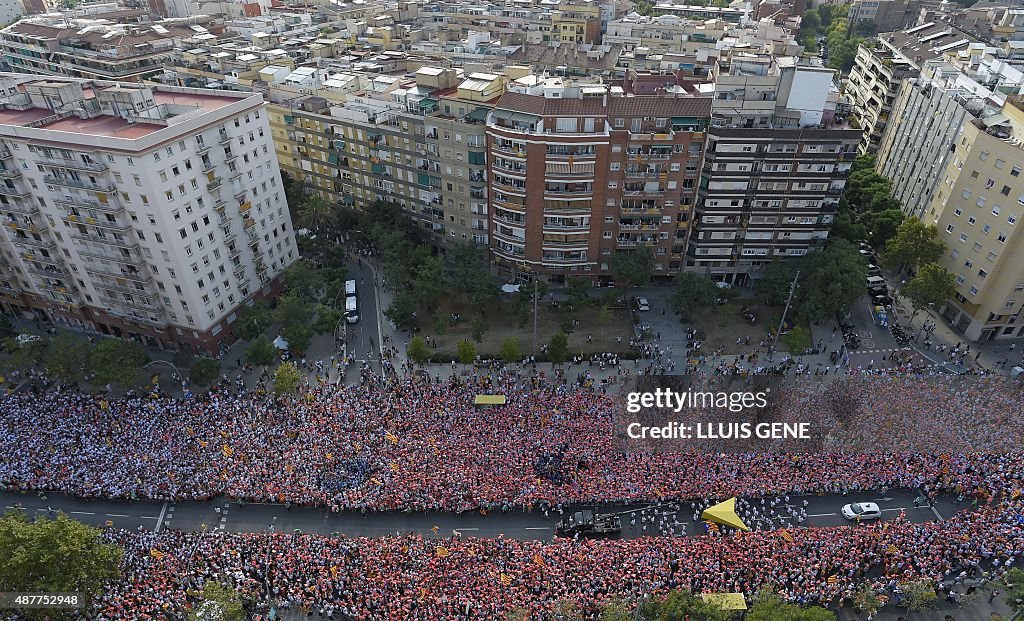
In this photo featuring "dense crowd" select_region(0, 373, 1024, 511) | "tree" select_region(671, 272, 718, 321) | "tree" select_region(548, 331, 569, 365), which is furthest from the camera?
"tree" select_region(671, 272, 718, 321)

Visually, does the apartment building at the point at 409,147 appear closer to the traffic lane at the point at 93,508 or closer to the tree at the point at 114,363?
the tree at the point at 114,363

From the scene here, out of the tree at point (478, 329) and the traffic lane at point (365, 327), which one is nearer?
the tree at point (478, 329)

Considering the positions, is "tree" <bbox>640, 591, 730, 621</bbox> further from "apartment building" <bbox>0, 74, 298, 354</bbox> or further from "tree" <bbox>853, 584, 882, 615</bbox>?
"apartment building" <bbox>0, 74, 298, 354</bbox>

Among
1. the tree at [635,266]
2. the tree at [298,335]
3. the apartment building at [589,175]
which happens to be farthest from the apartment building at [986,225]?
the tree at [298,335]

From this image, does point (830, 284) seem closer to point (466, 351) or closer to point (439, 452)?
point (466, 351)

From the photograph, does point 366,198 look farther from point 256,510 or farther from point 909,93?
point 909,93

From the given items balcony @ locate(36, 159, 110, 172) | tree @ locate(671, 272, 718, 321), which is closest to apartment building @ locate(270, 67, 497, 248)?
tree @ locate(671, 272, 718, 321)

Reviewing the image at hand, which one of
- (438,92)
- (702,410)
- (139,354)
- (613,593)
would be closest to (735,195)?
(702,410)
